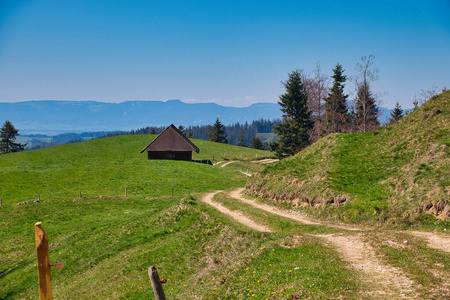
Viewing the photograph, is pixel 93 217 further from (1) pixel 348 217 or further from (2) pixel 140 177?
(1) pixel 348 217

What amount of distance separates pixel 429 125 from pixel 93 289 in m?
29.0

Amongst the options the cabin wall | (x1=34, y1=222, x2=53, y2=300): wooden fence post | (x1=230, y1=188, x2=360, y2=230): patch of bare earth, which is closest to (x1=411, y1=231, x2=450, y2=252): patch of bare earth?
(x1=230, y1=188, x2=360, y2=230): patch of bare earth

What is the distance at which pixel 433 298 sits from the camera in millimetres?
8898

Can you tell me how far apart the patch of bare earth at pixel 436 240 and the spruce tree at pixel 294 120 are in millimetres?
54829

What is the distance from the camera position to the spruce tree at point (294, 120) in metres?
70.9

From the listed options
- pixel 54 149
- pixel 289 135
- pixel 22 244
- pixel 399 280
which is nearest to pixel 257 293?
pixel 399 280

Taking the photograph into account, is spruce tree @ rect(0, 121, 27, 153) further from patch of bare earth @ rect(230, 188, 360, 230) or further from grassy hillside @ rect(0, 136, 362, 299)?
patch of bare earth @ rect(230, 188, 360, 230)

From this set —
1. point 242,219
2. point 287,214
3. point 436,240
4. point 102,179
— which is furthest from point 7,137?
point 436,240

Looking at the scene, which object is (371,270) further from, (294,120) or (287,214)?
(294,120)

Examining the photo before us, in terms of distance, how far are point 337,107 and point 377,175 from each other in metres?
41.1

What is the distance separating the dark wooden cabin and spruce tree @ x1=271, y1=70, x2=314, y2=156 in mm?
20931

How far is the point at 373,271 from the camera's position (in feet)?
38.6

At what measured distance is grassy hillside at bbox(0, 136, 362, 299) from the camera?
42.9 feet

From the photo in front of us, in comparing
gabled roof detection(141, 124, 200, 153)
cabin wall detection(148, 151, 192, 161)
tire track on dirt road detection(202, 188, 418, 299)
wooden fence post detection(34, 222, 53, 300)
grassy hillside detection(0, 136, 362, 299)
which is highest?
gabled roof detection(141, 124, 200, 153)
